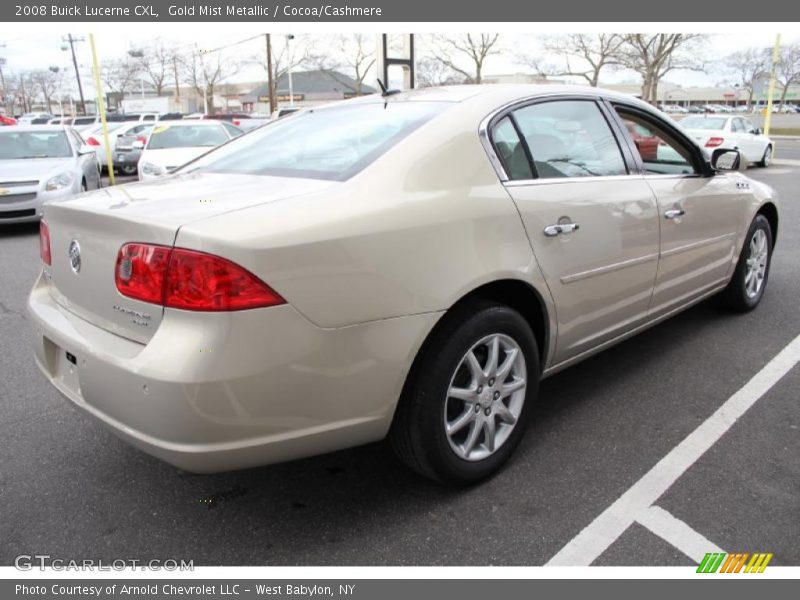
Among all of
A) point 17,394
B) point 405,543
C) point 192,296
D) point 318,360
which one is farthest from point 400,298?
point 17,394

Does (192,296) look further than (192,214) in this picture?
No

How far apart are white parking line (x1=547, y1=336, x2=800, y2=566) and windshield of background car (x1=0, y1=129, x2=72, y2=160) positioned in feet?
30.7

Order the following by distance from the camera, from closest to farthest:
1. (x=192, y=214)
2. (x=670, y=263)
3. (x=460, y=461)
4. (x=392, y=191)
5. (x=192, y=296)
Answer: (x=192, y=296) → (x=192, y=214) → (x=392, y=191) → (x=460, y=461) → (x=670, y=263)

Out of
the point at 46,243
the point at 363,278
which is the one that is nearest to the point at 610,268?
the point at 363,278

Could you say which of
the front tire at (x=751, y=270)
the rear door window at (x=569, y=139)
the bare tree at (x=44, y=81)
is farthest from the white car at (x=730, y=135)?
the bare tree at (x=44, y=81)

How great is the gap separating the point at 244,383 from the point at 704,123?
17.9 metres

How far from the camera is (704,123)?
666 inches

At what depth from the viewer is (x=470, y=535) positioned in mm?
2277

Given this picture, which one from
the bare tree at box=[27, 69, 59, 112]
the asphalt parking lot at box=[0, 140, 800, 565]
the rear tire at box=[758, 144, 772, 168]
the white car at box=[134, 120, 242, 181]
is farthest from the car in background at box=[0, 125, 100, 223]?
the bare tree at box=[27, 69, 59, 112]

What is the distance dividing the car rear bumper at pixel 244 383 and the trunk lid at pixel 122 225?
10 centimetres

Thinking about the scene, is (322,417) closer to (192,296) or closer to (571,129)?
(192,296)

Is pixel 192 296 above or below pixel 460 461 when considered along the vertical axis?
above

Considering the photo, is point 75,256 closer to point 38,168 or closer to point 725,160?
point 725,160

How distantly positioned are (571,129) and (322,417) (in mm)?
1881
